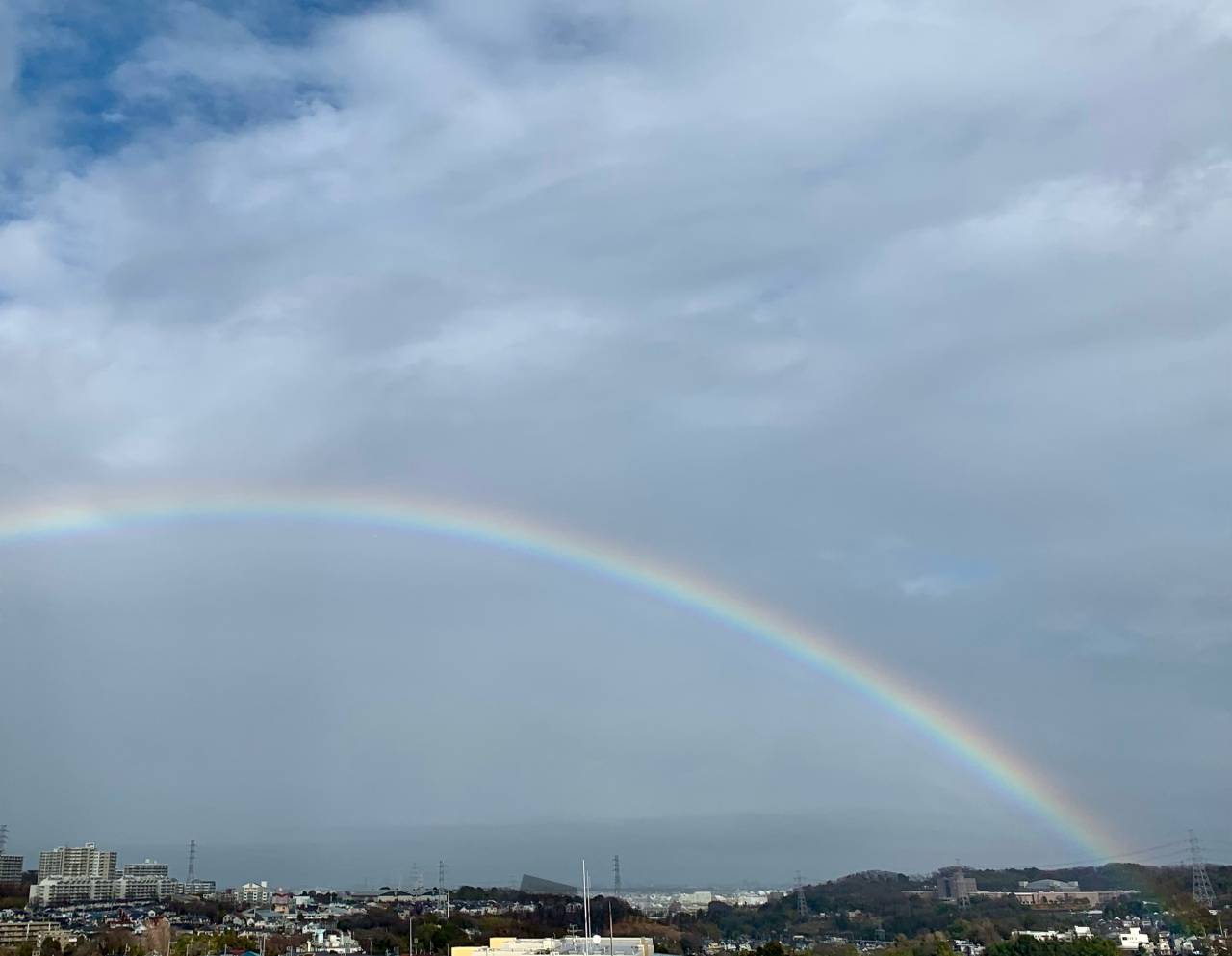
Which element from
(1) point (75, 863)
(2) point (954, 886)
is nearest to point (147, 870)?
(1) point (75, 863)

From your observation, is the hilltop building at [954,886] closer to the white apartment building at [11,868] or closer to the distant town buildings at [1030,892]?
the distant town buildings at [1030,892]

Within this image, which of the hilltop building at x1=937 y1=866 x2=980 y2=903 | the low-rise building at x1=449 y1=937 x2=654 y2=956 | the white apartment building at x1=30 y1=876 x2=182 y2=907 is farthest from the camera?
the hilltop building at x1=937 y1=866 x2=980 y2=903

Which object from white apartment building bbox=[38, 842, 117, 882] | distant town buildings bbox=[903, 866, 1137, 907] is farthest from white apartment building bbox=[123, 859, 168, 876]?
distant town buildings bbox=[903, 866, 1137, 907]

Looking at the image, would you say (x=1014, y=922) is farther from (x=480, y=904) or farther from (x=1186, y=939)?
(x=480, y=904)

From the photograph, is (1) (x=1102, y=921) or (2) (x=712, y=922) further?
(2) (x=712, y=922)

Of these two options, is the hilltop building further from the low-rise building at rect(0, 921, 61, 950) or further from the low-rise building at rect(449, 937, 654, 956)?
the low-rise building at rect(449, 937, 654, 956)

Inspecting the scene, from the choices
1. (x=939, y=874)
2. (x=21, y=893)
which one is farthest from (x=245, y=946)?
(x=939, y=874)

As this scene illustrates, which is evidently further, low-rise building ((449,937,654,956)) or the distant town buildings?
the distant town buildings

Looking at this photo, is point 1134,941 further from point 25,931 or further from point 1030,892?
point 25,931

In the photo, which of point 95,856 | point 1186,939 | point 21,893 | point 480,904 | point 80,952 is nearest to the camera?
point 80,952
